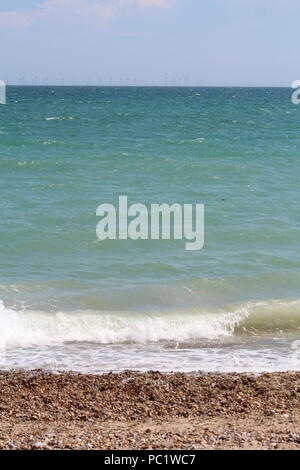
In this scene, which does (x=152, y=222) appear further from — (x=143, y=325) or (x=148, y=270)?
(x=143, y=325)

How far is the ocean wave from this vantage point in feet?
36.8

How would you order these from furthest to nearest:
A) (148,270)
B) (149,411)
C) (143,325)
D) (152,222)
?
(152,222)
(148,270)
(143,325)
(149,411)

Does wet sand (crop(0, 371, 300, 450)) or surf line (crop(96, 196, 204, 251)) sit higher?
surf line (crop(96, 196, 204, 251))

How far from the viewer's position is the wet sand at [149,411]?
22.5 ft

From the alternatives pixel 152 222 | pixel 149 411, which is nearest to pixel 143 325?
pixel 149 411

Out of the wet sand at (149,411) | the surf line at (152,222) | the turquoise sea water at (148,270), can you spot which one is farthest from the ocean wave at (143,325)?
the surf line at (152,222)

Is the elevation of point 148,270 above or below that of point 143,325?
above

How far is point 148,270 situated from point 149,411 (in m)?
6.75

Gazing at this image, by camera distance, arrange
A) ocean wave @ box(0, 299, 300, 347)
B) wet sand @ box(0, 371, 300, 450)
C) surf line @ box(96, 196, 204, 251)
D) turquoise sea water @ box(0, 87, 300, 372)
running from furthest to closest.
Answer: surf line @ box(96, 196, 204, 251), ocean wave @ box(0, 299, 300, 347), turquoise sea water @ box(0, 87, 300, 372), wet sand @ box(0, 371, 300, 450)

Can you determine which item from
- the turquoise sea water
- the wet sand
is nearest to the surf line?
the turquoise sea water

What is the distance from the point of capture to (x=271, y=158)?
98.3 feet

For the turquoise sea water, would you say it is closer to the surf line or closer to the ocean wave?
the ocean wave

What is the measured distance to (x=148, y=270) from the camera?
14688 mm

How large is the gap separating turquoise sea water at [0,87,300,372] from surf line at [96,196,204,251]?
0.28m
